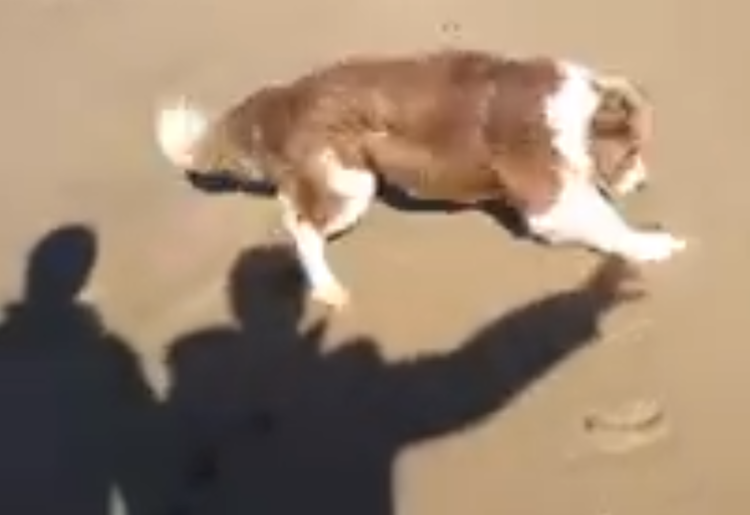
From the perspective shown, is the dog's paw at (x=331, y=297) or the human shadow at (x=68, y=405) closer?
the human shadow at (x=68, y=405)

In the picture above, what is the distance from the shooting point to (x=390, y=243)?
5.86m

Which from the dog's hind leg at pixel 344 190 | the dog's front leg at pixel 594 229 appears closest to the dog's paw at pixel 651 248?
the dog's front leg at pixel 594 229

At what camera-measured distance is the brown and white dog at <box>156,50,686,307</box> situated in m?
5.46

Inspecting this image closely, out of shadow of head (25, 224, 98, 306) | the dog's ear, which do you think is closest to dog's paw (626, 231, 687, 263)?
the dog's ear

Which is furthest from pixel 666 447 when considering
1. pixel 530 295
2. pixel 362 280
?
pixel 362 280

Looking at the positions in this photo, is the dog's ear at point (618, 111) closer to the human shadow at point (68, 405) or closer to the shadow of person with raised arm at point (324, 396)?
the shadow of person with raised arm at point (324, 396)

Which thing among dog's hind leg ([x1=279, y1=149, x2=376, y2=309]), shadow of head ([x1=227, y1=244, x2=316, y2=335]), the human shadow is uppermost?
dog's hind leg ([x1=279, y1=149, x2=376, y2=309])

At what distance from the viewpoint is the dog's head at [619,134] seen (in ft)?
18.1

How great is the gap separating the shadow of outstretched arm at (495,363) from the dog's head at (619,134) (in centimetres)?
29

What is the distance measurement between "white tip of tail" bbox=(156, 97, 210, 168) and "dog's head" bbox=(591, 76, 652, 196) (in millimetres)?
1233

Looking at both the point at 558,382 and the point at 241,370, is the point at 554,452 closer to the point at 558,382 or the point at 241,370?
the point at 558,382

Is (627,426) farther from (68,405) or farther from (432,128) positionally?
(68,405)

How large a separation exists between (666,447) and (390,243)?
1.11 metres

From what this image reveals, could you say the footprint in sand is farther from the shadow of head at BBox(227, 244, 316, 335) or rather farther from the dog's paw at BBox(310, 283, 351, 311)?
the shadow of head at BBox(227, 244, 316, 335)
